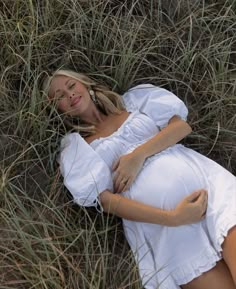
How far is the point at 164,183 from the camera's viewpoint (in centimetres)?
184

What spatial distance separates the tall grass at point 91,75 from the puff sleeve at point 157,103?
120 mm

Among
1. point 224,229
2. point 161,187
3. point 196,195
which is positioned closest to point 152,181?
point 161,187

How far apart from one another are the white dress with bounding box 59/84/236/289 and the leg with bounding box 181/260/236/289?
0.06 feet

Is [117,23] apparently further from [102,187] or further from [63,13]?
[102,187]

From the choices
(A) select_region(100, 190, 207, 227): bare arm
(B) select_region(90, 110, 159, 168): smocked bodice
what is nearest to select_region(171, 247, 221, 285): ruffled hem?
(A) select_region(100, 190, 207, 227): bare arm

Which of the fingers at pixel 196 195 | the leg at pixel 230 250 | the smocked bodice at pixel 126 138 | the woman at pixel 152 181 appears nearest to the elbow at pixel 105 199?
the woman at pixel 152 181

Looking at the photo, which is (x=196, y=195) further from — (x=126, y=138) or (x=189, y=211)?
(x=126, y=138)

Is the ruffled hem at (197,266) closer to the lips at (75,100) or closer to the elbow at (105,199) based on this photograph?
the elbow at (105,199)

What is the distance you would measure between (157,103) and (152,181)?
288 millimetres

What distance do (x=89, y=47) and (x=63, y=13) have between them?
0.17 m

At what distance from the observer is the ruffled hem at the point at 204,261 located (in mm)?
1757

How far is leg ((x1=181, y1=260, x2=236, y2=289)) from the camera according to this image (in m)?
1.75

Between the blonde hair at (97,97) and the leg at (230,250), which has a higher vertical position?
the blonde hair at (97,97)

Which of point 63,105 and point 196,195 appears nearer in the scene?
point 196,195
